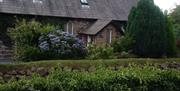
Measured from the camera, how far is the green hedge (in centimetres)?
939

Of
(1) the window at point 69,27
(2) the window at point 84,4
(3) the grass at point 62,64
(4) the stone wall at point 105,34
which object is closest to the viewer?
(3) the grass at point 62,64

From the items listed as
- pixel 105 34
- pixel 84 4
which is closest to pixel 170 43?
pixel 105 34

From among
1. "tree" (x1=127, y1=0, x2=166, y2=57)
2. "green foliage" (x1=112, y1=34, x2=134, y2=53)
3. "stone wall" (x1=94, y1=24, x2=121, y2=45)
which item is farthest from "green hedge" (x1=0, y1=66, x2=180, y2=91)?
"stone wall" (x1=94, y1=24, x2=121, y2=45)

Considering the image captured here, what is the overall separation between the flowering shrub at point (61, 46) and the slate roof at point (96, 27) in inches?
492

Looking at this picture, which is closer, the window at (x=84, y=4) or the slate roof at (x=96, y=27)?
the slate roof at (x=96, y=27)

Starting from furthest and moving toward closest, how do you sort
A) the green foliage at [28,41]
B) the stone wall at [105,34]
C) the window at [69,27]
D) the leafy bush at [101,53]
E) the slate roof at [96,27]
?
the window at [69,27], the slate roof at [96,27], the stone wall at [105,34], the leafy bush at [101,53], the green foliage at [28,41]

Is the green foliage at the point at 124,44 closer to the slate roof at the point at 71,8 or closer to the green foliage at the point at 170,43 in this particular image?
the green foliage at the point at 170,43

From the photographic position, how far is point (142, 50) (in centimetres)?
1786

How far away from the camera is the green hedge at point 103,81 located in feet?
30.8

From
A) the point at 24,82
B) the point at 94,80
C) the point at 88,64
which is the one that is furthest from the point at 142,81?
the point at 24,82

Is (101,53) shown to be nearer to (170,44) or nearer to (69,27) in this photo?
(170,44)

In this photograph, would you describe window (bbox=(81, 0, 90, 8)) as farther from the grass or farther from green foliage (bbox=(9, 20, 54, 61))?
the grass

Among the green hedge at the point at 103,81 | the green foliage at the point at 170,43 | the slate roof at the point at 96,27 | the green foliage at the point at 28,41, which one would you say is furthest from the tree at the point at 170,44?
the slate roof at the point at 96,27

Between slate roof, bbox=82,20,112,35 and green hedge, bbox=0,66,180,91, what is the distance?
54.9 feet
